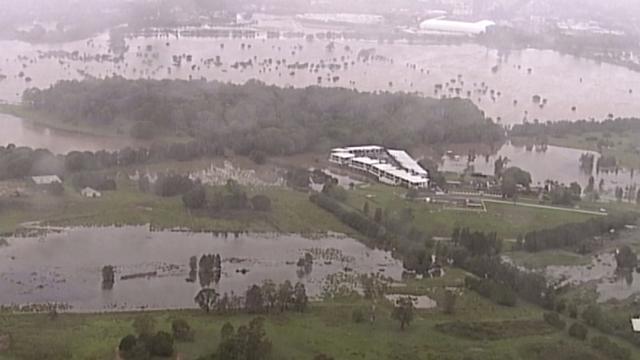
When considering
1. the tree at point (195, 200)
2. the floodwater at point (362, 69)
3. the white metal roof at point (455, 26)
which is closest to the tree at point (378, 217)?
the tree at point (195, 200)

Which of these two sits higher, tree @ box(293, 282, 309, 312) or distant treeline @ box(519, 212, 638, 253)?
distant treeline @ box(519, 212, 638, 253)

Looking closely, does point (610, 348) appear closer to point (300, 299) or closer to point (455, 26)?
point (300, 299)

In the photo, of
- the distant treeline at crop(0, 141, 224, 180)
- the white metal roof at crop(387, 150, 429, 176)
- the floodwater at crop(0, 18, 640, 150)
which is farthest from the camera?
the floodwater at crop(0, 18, 640, 150)

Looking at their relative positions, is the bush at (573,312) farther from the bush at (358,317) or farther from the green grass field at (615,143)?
the green grass field at (615,143)

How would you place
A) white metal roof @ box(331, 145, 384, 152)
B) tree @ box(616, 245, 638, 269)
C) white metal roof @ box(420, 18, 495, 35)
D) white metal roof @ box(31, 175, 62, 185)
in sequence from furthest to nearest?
1. white metal roof @ box(420, 18, 495, 35)
2. white metal roof @ box(331, 145, 384, 152)
3. white metal roof @ box(31, 175, 62, 185)
4. tree @ box(616, 245, 638, 269)

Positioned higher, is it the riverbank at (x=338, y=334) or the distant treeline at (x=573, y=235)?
the distant treeline at (x=573, y=235)

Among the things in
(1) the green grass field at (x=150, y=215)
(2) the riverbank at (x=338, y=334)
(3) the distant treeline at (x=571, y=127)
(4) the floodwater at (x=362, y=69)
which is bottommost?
(2) the riverbank at (x=338, y=334)

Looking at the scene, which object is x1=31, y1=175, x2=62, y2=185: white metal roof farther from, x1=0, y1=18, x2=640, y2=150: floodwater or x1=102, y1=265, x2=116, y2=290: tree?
x1=0, y1=18, x2=640, y2=150: floodwater

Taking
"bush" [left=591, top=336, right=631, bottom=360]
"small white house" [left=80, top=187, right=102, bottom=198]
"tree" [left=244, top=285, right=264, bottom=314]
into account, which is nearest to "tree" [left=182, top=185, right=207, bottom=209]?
"small white house" [left=80, top=187, right=102, bottom=198]
